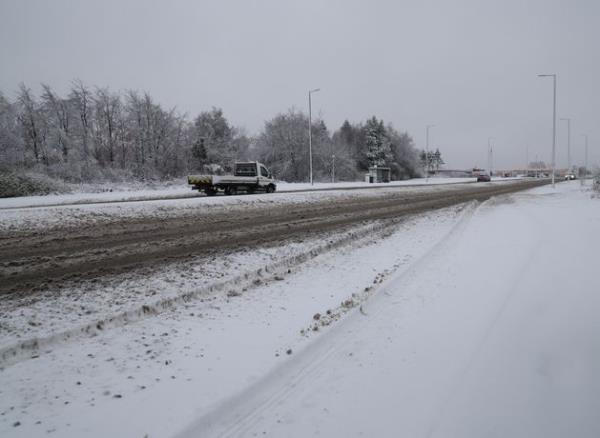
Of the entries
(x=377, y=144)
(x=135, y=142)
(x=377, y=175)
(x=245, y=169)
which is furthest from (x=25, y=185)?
(x=377, y=144)

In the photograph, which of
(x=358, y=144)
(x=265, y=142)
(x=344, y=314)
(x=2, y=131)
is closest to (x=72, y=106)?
(x=2, y=131)

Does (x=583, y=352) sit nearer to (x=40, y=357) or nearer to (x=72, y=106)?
(x=40, y=357)

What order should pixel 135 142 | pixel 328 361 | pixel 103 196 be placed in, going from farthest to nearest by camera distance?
pixel 135 142 → pixel 103 196 → pixel 328 361

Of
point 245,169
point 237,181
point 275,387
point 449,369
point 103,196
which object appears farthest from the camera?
point 245,169

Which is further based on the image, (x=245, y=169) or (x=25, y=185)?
(x=25, y=185)

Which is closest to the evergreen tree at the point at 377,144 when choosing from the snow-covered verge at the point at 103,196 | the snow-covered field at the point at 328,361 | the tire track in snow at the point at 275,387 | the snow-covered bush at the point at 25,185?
the snow-covered verge at the point at 103,196

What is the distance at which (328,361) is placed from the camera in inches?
151

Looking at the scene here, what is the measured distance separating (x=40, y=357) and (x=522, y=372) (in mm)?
4970

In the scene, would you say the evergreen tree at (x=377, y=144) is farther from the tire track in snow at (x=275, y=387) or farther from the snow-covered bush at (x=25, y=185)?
the tire track in snow at (x=275, y=387)

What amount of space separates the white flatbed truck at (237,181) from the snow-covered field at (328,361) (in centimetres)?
1865

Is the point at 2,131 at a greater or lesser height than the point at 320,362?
greater

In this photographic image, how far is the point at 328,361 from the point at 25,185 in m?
31.4

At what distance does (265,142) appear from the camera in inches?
2557

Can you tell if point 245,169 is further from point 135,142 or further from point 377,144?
point 377,144
